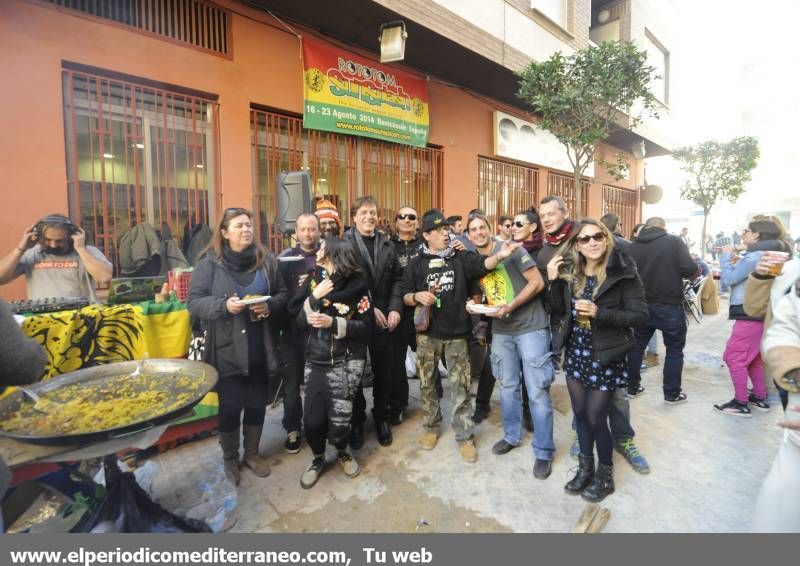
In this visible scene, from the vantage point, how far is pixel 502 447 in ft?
10.9

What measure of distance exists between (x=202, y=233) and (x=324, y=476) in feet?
13.5

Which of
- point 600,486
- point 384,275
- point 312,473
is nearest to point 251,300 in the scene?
point 384,275

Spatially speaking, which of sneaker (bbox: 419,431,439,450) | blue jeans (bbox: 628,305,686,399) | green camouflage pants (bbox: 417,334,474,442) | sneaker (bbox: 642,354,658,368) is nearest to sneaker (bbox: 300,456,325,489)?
sneaker (bbox: 419,431,439,450)

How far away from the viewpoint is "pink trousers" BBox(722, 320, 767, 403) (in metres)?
3.99

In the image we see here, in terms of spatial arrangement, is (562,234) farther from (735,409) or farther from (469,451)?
(735,409)

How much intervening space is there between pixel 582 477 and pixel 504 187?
900 centimetres

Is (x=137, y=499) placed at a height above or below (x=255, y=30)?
below

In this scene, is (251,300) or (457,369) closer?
(251,300)

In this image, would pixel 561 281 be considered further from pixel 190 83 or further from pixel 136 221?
pixel 190 83

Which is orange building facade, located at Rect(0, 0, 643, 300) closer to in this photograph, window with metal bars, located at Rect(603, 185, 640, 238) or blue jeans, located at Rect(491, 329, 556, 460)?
blue jeans, located at Rect(491, 329, 556, 460)

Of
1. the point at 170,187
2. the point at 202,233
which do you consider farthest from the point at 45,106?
the point at 202,233

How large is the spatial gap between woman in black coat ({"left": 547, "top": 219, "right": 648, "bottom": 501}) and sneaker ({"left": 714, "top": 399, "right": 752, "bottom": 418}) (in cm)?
233

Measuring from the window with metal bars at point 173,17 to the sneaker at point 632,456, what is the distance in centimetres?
722

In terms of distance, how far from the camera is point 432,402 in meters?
3.55
